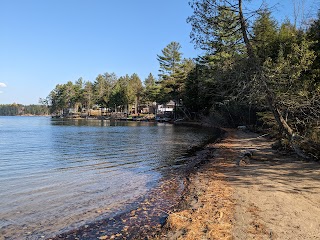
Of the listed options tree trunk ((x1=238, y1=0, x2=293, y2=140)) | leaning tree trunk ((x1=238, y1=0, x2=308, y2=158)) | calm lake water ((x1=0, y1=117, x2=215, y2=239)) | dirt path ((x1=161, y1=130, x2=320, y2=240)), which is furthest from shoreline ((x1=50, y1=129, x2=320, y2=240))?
tree trunk ((x1=238, y1=0, x2=293, y2=140))

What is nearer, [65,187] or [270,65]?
[65,187]

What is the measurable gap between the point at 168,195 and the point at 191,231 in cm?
333

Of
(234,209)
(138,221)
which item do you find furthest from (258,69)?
(138,221)

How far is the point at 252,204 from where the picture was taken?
6.95 m

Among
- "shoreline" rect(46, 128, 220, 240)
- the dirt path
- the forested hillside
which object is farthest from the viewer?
the forested hillside

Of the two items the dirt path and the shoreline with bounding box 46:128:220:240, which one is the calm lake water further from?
the dirt path

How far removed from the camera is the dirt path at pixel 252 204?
533 centimetres

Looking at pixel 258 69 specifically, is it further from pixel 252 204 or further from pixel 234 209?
pixel 234 209

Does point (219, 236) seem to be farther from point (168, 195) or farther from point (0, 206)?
point (0, 206)

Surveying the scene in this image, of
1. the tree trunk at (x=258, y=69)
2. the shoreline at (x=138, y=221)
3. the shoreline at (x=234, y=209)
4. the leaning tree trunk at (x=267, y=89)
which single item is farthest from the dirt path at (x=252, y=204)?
the tree trunk at (x=258, y=69)

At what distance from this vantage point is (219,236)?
5.14 metres

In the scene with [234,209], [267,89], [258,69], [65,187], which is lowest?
[65,187]

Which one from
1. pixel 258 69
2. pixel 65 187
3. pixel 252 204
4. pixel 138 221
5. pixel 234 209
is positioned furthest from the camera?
pixel 258 69

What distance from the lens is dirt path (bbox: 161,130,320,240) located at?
5.33m
